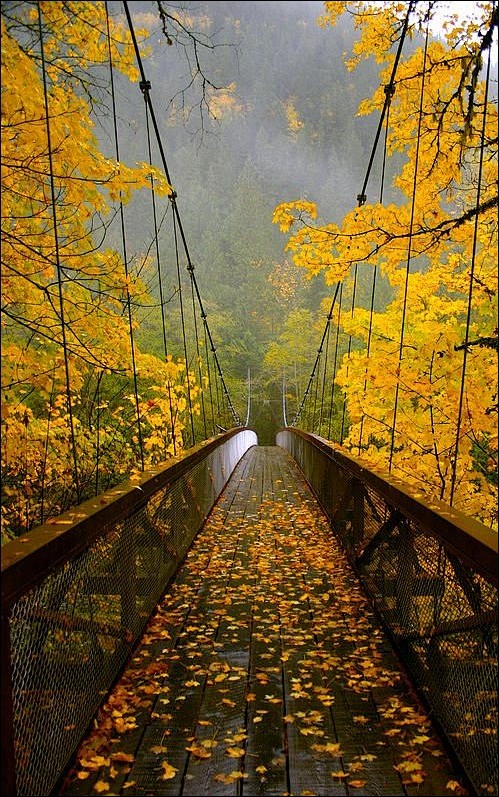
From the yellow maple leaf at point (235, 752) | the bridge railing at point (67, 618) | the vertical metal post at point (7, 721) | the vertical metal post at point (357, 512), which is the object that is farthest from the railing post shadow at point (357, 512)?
the vertical metal post at point (7, 721)

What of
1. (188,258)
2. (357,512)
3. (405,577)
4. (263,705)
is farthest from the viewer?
(188,258)

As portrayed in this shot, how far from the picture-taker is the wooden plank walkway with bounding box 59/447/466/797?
180 cm

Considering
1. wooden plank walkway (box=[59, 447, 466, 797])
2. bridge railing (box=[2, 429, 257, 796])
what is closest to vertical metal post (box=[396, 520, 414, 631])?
wooden plank walkway (box=[59, 447, 466, 797])

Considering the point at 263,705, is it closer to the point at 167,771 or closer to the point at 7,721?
the point at 167,771

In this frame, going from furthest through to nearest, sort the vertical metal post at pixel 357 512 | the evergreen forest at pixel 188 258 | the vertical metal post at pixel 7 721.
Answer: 1. the vertical metal post at pixel 357 512
2. the evergreen forest at pixel 188 258
3. the vertical metal post at pixel 7 721

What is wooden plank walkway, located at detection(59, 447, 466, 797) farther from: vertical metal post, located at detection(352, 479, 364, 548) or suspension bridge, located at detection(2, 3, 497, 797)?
vertical metal post, located at detection(352, 479, 364, 548)

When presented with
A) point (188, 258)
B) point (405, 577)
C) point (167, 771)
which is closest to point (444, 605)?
point (405, 577)

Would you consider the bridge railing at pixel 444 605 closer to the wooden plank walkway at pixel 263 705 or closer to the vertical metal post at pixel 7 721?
the wooden plank walkway at pixel 263 705

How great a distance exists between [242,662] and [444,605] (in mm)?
988

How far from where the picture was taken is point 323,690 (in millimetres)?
2395

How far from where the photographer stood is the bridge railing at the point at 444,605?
1.65 m

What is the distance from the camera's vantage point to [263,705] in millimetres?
2273

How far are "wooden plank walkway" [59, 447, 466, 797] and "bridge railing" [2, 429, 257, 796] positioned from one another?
129mm

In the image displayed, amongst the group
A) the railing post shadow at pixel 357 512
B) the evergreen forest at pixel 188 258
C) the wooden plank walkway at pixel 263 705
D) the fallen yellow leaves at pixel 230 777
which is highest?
the evergreen forest at pixel 188 258
